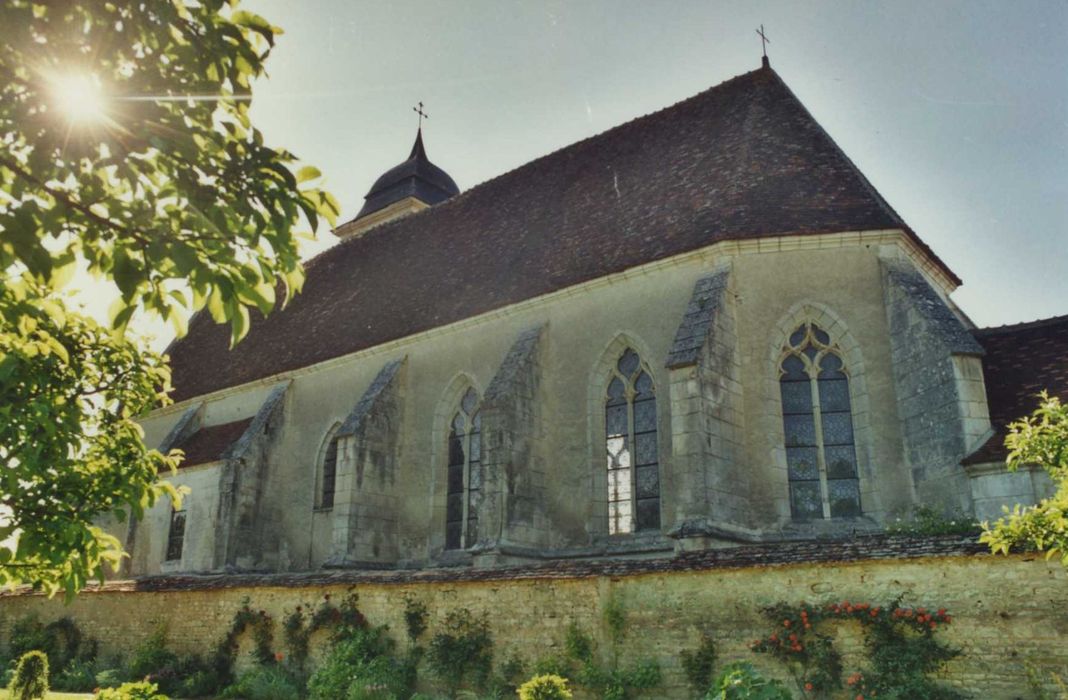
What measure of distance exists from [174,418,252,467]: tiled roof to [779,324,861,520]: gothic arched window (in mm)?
11982

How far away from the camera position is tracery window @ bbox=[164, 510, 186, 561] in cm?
1997

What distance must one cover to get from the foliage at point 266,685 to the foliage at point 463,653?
2.17m

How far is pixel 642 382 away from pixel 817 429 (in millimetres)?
2852

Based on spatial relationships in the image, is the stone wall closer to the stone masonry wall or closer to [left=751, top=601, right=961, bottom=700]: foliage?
[left=751, top=601, right=961, bottom=700]: foliage

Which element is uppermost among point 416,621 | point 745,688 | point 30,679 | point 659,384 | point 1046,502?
point 659,384

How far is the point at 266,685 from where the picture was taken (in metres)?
11.6

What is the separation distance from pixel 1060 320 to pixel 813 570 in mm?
7271

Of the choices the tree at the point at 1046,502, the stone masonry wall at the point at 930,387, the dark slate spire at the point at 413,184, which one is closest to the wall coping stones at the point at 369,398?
the stone masonry wall at the point at 930,387

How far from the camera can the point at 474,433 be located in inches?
653

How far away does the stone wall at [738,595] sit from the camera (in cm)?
758

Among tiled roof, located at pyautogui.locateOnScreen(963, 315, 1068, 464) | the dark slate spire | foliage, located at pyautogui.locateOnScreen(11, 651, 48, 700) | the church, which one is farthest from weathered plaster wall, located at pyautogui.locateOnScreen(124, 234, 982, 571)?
the dark slate spire

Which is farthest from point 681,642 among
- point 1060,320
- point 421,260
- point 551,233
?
point 421,260

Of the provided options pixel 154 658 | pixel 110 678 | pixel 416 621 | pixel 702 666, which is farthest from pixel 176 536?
pixel 702 666

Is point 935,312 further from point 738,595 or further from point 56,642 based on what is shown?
point 56,642
